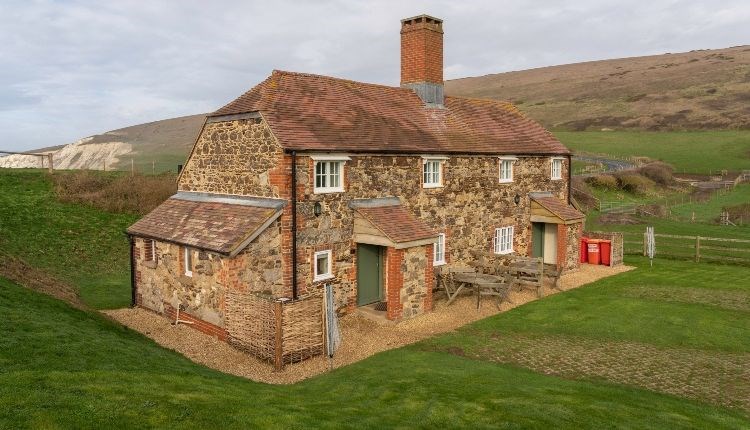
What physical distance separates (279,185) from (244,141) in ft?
7.55

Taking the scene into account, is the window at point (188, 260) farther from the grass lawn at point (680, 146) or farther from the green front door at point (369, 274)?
the grass lawn at point (680, 146)

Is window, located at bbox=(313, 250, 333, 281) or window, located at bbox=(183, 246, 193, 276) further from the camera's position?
window, located at bbox=(313, 250, 333, 281)

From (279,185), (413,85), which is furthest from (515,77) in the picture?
(279,185)

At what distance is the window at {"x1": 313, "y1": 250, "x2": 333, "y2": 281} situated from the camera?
15922 millimetres

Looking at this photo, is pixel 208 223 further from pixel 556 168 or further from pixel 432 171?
pixel 556 168

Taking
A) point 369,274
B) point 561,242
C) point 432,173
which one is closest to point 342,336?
point 369,274

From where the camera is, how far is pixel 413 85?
2216cm

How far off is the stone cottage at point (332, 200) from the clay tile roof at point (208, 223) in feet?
0.19

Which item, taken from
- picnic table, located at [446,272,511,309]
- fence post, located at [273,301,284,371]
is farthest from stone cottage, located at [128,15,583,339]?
picnic table, located at [446,272,511,309]

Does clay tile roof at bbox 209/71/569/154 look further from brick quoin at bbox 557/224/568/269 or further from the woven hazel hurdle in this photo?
the woven hazel hurdle

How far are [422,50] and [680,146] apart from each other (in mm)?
62549

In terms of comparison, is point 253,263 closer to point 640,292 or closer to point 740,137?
point 640,292

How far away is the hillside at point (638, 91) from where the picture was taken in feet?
276

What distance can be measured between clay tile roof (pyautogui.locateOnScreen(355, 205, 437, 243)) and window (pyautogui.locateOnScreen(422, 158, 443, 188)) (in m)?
1.84
